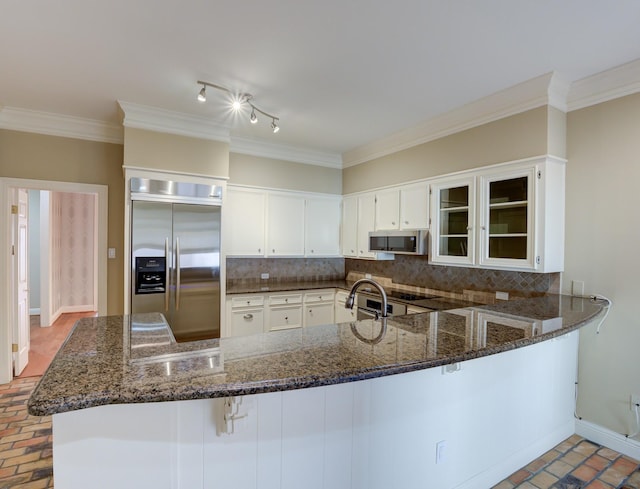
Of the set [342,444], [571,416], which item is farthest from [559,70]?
[342,444]

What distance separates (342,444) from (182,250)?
2.79 metres

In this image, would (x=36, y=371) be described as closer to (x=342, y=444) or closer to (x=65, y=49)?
(x=65, y=49)

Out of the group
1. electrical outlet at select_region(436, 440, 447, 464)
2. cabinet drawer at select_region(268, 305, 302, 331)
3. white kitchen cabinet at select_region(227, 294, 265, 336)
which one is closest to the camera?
electrical outlet at select_region(436, 440, 447, 464)

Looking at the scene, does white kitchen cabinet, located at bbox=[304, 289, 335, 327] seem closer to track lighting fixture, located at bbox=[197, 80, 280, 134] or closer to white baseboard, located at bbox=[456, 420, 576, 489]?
track lighting fixture, located at bbox=[197, 80, 280, 134]

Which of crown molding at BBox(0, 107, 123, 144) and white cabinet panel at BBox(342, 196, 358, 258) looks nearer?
crown molding at BBox(0, 107, 123, 144)

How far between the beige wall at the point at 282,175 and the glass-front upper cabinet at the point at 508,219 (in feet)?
7.77

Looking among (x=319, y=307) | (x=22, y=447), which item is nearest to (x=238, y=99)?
(x=319, y=307)

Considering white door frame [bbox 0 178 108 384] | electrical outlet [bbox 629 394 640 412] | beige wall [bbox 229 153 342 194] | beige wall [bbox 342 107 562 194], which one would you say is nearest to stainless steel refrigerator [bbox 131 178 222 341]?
beige wall [bbox 229 153 342 194]

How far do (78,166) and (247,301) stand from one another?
2398 mm

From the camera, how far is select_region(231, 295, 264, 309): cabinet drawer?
4023 mm

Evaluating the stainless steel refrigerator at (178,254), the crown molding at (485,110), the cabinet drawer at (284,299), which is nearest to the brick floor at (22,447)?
the stainless steel refrigerator at (178,254)

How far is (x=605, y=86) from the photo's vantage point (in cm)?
262

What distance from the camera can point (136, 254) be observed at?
3430 mm

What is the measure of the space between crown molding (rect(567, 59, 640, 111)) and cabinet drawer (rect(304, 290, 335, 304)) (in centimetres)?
322
